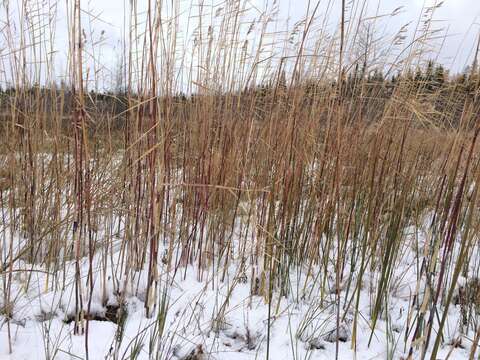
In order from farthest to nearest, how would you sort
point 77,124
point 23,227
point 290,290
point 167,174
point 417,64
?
point 23,227, point 417,64, point 290,290, point 167,174, point 77,124

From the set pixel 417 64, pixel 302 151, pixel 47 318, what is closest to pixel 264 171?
pixel 302 151

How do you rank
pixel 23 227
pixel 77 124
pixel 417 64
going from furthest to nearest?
pixel 23 227 < pixel 417 64 < pixel 77 124

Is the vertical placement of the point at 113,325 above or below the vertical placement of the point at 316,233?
below

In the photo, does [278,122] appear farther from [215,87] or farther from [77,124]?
[77,124]

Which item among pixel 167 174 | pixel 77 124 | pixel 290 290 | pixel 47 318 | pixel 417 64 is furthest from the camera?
pixel 417 64

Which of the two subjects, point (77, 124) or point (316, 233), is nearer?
point (77, 124)

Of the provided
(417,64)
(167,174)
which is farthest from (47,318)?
(417,64)

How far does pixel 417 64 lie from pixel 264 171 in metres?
0.91

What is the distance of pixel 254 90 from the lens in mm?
1560

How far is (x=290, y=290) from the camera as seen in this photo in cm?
143

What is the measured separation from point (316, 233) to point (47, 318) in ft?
3.79

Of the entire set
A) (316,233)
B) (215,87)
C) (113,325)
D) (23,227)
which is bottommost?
(113,325)

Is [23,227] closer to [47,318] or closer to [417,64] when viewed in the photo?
[47,318]

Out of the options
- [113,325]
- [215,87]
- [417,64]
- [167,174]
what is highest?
[417,64]
